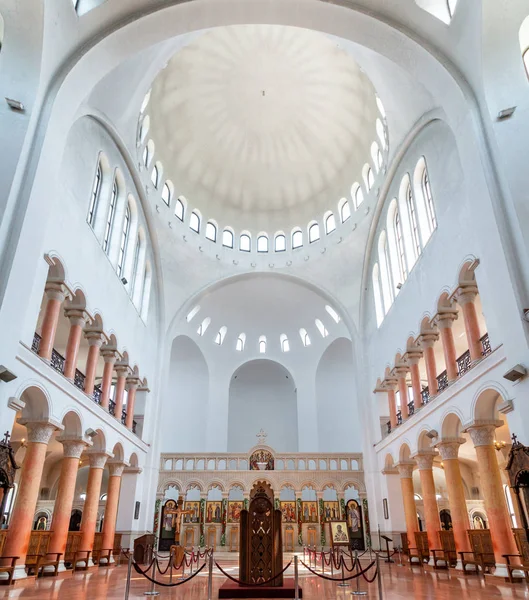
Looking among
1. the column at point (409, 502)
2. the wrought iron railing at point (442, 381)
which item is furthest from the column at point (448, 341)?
the column at point (409, 502)

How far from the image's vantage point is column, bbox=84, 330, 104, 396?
1633cm

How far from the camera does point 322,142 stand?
27.9 m

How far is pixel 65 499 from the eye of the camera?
14477mm

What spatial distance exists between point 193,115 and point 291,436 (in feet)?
75.0

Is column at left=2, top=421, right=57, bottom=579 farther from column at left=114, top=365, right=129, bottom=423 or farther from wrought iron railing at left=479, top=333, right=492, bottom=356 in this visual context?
wrought iron railing at left=479, top=333, right=492, bottom=356

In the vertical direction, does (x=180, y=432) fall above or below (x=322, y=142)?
below

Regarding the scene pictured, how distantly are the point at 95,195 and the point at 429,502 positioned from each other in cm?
1644

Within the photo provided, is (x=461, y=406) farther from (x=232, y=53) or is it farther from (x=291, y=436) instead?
(x=291, y=436)

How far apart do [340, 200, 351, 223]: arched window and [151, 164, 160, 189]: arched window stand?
10.5m

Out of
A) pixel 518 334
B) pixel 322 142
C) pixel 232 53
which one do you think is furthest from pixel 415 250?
pixel 232 53

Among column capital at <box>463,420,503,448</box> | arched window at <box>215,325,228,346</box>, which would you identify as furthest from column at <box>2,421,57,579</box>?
arched window at <box>215,325,228,346</box>

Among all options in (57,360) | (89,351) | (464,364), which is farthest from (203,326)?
(464,364)

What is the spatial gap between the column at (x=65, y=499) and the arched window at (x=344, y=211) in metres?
18.5

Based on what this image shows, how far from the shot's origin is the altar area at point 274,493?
2512 centimetres
